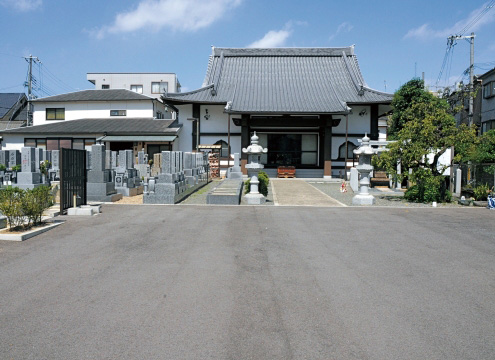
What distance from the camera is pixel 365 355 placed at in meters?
3.25

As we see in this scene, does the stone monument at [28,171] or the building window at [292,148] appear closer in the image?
the stone monument at [28,171]

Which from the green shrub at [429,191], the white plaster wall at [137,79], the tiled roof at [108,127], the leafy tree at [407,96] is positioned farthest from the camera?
the white plaster wall at [137,79]

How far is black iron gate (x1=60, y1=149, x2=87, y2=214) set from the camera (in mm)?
10070

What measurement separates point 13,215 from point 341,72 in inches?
1087

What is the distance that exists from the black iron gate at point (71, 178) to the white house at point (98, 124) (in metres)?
16.1

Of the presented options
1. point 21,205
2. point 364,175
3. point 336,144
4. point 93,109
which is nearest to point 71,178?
point 21,205

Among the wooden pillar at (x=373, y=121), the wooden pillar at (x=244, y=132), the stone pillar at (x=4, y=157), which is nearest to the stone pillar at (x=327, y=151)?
the wooden pillar at (x=373, y=121)

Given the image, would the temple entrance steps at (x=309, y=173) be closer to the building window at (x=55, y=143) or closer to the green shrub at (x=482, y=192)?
the green shrub at (x=482, y=192)

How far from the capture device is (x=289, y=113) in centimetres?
2559

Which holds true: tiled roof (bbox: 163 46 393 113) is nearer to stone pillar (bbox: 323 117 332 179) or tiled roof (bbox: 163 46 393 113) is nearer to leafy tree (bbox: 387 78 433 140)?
leafy tree (bbox: 387 78 433 140)

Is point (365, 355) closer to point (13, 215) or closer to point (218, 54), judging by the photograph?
point (13, 215)

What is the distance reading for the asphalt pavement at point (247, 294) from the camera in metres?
3.41

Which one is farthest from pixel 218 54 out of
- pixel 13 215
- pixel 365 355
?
pixel 365 355

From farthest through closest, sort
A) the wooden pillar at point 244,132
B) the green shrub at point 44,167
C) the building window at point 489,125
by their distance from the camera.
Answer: the building window at point 489,125
the wooden pillar at point 244,132
the green shrub at point 44,167
